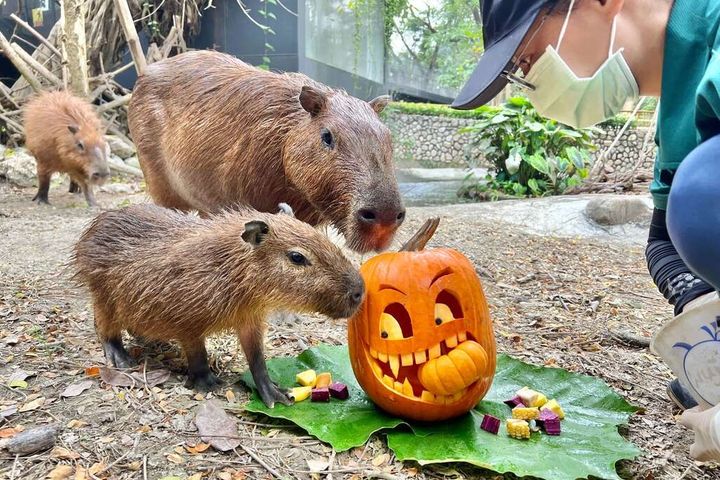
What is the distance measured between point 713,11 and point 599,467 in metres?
1.27

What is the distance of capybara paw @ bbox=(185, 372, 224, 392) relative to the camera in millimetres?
2191

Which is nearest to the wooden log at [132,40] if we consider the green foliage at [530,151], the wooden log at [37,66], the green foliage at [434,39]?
the wooden log at [37,66]

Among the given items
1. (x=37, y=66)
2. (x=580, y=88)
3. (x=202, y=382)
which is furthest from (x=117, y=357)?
(x=37, y=66)

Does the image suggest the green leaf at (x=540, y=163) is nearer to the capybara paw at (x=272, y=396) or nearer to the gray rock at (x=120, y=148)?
the gray rock at (x=120, y=148)

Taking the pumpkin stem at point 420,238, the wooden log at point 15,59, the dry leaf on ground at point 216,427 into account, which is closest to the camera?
the dry leaf on ground at point 216,427

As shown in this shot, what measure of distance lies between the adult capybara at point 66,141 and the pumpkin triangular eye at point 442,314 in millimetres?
6068

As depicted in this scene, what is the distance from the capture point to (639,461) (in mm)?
1887

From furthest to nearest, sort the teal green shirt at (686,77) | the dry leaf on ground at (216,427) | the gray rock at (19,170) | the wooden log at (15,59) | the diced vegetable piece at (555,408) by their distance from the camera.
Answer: the gray rock at (19,170) < the wooden log at (15,59) < the diced vegetable piece at (555,408) < the dry leaf on ground at (216,427) < the teal green shirt at (686,77)

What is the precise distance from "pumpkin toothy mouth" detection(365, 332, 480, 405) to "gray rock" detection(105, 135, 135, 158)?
8.57 metres

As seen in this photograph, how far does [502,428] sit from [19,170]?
8.52m

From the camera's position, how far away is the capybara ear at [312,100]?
7.87ft

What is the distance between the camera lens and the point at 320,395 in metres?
2.10

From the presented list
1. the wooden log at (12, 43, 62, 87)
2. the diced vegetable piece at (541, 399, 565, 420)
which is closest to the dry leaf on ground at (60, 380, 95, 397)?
the diced vegetable piece at (541, 399, 565, 420)

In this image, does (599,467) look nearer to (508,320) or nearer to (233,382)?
(233,382)
